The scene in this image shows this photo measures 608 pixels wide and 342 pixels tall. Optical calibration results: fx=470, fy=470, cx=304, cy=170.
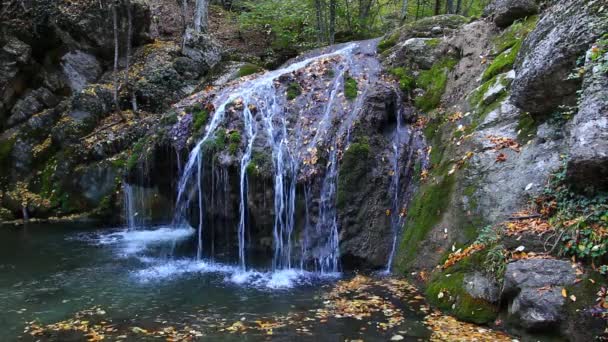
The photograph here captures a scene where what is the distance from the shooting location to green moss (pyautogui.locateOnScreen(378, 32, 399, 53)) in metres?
12.5

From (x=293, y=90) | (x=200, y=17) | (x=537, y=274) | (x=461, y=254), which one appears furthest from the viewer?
(x=200, y=17)

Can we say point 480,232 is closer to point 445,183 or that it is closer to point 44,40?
point 445,183

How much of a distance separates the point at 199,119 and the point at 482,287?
7009 millimetres

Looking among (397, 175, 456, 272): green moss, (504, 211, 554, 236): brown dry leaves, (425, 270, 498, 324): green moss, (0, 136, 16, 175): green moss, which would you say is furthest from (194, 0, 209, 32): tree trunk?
(504, 211, 554, 236): brown dry leaves

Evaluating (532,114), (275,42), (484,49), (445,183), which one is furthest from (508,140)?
(275,42)

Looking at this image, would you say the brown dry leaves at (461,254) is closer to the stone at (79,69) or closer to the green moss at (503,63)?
the green moss at (503,63)

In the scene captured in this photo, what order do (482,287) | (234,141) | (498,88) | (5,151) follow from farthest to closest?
(5,151) → (234,141) → (498,88) → (482,287)

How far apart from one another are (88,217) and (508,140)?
11763 mm

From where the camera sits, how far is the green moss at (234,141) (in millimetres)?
9398

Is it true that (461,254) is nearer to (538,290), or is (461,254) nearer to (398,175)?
(538,290)

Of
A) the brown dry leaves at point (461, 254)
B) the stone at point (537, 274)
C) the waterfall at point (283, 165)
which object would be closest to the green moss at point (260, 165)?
the waterfall at point (283, 165)

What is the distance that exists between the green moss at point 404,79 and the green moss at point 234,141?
3.78 m

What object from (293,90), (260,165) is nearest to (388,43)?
(293,90)

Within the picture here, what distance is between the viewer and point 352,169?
8.70 metres
